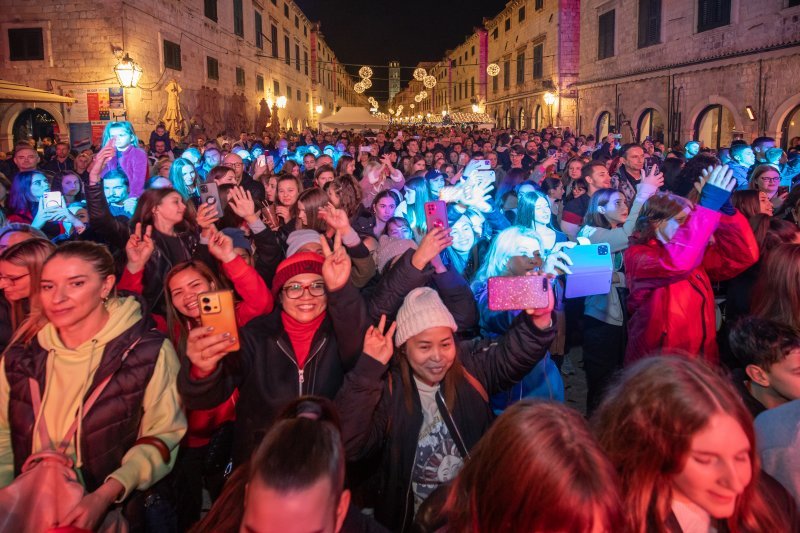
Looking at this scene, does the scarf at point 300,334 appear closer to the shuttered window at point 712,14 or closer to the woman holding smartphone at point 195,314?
the woman holding smartphone at point 195,314

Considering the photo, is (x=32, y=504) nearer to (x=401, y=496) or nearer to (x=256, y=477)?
(x=256, y=477)

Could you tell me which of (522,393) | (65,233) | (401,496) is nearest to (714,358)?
(522,393)

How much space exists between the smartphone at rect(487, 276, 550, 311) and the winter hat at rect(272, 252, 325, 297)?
964 millimetres

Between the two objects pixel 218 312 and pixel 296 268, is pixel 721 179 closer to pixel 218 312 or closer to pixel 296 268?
pixel 296 268

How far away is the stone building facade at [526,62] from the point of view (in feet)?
104

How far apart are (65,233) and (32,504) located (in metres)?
4.81

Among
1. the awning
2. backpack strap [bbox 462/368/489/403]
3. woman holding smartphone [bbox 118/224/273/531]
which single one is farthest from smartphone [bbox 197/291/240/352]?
the awning

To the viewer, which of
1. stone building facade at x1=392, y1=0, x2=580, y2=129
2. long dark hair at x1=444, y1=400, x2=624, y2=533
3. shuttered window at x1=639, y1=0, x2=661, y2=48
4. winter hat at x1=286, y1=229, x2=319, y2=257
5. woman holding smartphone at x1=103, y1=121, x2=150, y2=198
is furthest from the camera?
stone building facade at x1=392, y1=0, x2=580, y2=129

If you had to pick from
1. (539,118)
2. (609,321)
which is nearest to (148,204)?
(609,321)

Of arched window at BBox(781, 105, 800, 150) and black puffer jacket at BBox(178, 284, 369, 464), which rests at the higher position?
arched window at BBox(781, 105, 800, 150)

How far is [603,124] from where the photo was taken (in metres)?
28.1

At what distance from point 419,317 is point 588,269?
1.14 meters

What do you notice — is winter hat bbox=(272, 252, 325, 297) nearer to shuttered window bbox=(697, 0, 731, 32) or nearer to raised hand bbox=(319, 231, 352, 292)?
raised hand bbox=(319, 231, 352, 292)

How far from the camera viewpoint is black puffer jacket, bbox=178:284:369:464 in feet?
9.41
